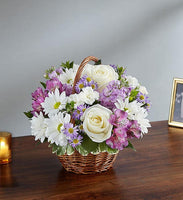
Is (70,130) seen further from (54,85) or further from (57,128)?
(54,85)

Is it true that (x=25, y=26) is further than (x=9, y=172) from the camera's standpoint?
Yes

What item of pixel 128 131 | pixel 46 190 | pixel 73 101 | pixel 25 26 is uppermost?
pixel 25 26

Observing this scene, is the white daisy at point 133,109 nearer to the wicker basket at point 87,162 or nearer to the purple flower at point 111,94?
the purple flower at point 111,94

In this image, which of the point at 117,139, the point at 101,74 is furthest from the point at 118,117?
the point at 101,74

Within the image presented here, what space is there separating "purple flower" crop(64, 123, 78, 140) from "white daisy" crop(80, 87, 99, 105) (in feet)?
0.32

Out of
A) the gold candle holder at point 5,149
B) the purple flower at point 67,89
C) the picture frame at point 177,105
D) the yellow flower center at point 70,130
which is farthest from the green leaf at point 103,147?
the picture frame at point 177,105

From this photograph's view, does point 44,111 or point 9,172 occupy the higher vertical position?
point 44,111

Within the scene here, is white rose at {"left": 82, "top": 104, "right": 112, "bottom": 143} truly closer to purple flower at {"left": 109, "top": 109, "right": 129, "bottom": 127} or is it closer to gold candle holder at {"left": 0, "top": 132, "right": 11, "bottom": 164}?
purple flower at {"left": 109, "top": 109, "right": 129, "bottom": 127}

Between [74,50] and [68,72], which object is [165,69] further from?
[68,72]

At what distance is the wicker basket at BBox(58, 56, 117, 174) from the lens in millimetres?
1133

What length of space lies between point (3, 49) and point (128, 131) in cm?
132

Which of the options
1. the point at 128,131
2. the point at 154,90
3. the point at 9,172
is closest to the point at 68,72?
the point at 128,131

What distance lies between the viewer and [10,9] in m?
2.10

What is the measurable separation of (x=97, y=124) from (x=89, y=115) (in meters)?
0.04
